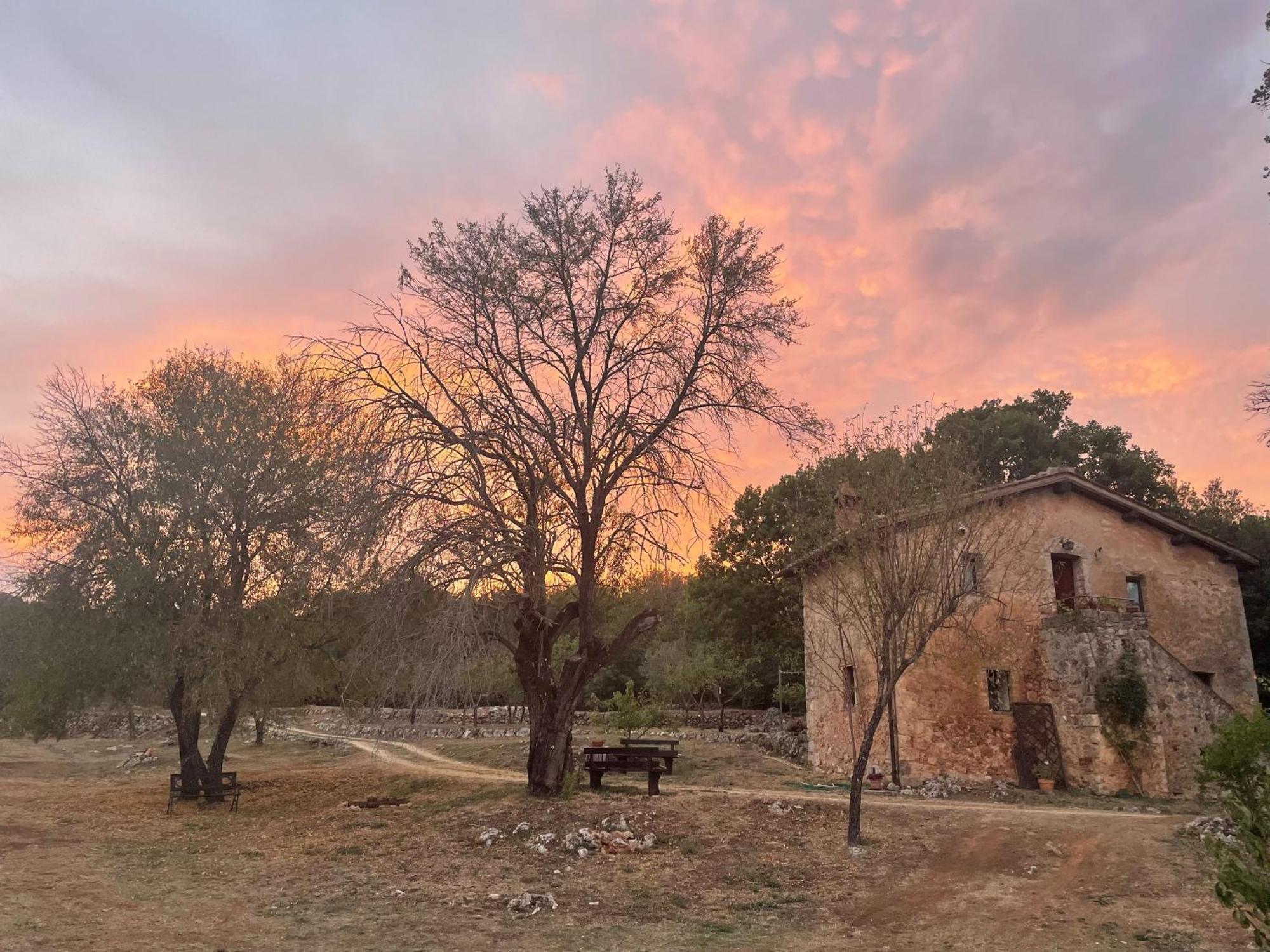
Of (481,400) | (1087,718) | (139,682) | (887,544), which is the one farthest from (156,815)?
(1087,718)

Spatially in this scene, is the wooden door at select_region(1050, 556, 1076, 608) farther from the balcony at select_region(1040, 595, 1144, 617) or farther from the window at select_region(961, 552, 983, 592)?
the window at select_region(961, 552, 983, 592)

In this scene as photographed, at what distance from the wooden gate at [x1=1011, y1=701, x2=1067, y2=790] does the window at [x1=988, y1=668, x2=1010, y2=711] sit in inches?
9.8

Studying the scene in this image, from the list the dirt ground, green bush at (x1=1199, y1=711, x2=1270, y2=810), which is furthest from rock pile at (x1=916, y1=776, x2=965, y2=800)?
green bush at (x1=1199, y1=711, x2=1270, y2=810)

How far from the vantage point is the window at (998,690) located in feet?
73.9

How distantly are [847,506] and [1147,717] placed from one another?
38.6 ft

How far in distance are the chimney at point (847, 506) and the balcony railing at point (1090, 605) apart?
426 inches

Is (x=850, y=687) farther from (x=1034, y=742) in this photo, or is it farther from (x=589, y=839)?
(x=589, y=839)

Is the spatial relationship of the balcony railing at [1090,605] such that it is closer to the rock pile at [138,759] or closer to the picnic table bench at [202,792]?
the picnic table bench at [202,792]

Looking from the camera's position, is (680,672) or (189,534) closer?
(189,534)

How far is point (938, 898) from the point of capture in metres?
10.3

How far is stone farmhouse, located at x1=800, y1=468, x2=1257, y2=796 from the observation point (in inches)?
809

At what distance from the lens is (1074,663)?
21359 millimetres

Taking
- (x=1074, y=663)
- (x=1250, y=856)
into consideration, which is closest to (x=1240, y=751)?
(x=1250, y=856)

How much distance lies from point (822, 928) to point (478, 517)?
27.3ft
